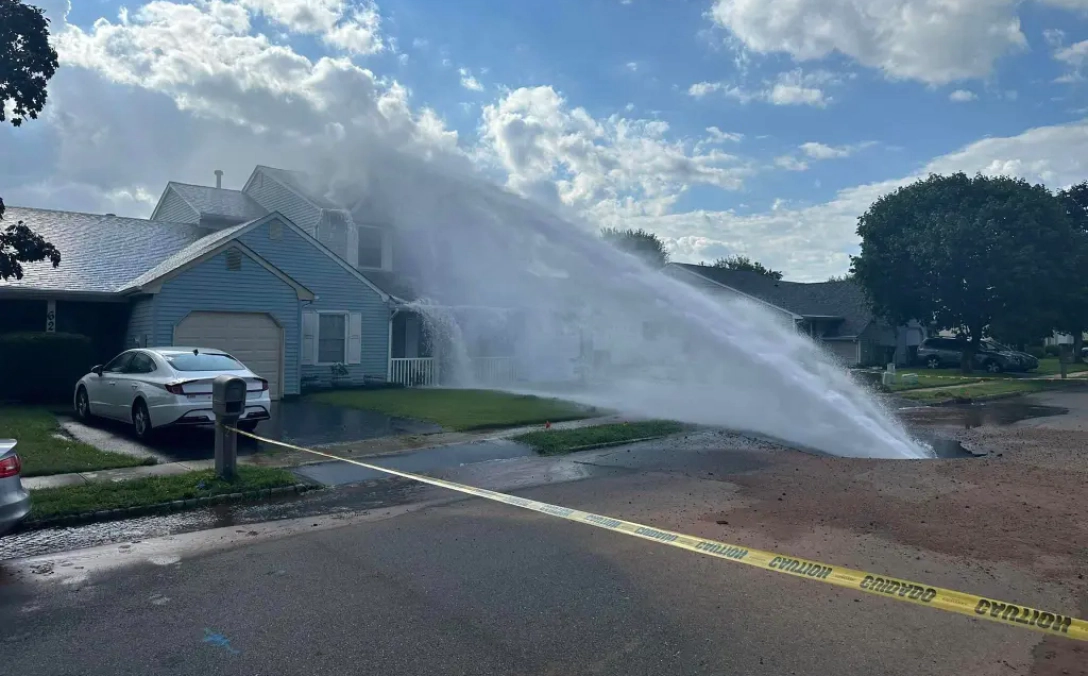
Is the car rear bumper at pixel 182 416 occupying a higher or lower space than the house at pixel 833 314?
lower

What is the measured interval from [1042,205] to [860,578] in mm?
38973

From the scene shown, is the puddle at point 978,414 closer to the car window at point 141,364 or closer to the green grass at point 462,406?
the green grass at point 462,406

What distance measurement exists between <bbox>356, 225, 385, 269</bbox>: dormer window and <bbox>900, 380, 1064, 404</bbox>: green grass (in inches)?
709

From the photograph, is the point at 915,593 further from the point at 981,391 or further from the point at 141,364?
the point at 981,391

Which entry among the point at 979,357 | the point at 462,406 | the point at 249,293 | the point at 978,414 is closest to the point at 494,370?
the point at 462,406

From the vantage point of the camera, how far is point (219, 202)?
93.6 ft

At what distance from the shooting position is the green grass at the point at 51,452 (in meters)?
9.65

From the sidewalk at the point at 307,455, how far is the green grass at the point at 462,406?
56cm

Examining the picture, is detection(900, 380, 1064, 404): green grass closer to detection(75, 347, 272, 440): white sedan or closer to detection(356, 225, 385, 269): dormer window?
detection(356, 225, 385, 269): dormer window

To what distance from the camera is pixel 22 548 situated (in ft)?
22.6

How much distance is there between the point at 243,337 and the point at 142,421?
245 inches

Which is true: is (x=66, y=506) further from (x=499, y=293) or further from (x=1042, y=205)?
(x=1042, y=205)

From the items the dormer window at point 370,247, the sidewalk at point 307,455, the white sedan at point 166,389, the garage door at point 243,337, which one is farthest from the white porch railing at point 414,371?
the white sedan at point 166,389

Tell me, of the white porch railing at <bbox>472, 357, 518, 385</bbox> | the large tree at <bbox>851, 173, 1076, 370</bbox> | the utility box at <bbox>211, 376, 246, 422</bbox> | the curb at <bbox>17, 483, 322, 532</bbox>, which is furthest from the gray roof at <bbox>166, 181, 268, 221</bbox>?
the large tree at <bbox>851, 173, 1076, 370</bbox>
